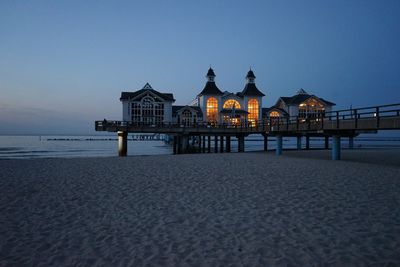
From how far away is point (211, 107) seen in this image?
48688 millimetres

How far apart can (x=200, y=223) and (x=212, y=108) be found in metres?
43.4

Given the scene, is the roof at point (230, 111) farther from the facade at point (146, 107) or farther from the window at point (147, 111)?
the window at point (147, 111)

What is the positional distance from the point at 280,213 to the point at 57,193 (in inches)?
264

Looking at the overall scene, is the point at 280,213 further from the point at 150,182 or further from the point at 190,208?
the point at 150,182

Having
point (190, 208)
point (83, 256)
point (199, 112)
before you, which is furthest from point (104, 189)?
point (199, 112)

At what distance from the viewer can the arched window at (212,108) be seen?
48406 mm

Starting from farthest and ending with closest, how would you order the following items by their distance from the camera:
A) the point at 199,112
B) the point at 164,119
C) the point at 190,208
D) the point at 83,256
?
the point at 199,112, the point at 164,119, the point at 190,208, the point at 83,256

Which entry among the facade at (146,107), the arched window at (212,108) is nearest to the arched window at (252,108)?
the arched window at (212,108)

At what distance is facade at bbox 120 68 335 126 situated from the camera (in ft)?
144

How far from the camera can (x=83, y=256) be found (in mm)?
A: 4246

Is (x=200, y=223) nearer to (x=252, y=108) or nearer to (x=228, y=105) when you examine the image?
(x=228, y=105)

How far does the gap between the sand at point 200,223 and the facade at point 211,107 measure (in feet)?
113

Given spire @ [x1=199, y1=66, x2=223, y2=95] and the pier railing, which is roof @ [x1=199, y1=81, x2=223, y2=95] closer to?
spire @ [x1=199, y1=66, x2=223, y2=95]

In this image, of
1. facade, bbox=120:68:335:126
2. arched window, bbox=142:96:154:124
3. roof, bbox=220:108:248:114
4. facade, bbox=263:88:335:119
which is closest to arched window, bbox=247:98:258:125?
facade, bbox=120:68:335:126
